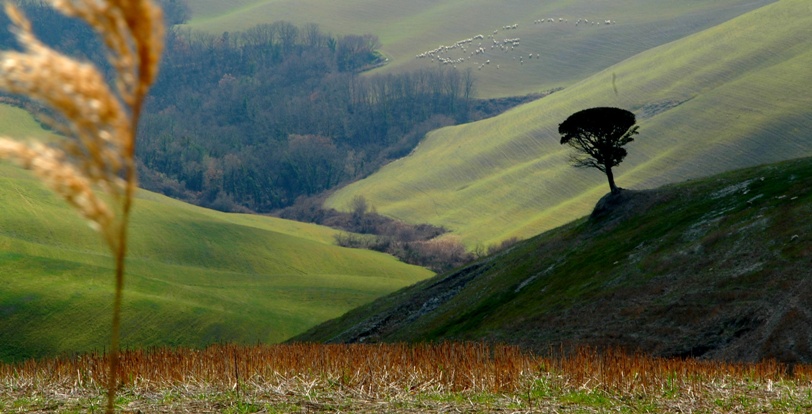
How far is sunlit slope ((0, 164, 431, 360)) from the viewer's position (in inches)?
4500

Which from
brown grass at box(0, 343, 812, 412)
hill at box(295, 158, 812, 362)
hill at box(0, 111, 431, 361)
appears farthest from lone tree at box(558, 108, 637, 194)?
hill at box(0, 111, 431, 361)

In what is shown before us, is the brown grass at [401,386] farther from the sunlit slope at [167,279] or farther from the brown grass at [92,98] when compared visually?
the sunlit slope at [167,279]

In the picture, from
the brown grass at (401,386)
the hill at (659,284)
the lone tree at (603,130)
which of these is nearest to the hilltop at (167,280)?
the hill at (659,284)

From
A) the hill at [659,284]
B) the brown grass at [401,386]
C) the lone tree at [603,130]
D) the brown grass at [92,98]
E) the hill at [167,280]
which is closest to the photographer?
the brown grass at [92,98]

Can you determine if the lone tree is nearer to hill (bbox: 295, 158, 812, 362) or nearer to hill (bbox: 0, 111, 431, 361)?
hill (bbox: 295, 158, 812, 362)

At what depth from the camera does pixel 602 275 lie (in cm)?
6259

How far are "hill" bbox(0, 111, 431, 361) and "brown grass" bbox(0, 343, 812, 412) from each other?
3388 inches

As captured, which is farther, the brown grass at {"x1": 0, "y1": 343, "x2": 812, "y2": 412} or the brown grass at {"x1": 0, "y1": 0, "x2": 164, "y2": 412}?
the brown grass at {"x1": 0, "y1": 343, "x2": 812, "y2": 412}

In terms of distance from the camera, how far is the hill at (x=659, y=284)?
45281 millimetres

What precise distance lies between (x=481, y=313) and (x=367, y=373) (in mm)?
48403

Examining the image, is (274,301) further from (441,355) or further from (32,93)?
(32,93)

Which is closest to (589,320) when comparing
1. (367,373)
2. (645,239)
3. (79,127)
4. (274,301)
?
(645,239)

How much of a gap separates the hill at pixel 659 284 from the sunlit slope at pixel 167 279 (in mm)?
41324

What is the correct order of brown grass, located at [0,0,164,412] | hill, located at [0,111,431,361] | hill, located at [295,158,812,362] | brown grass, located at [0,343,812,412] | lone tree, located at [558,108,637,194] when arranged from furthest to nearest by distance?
hill, located at [0,111,431,361]
lone tree, located at [558,108,637,194]
hill, located at [295,158,812,362]
brown grass, located at [0,343,812,412]
brown grass, located at [0,0,164,412]
